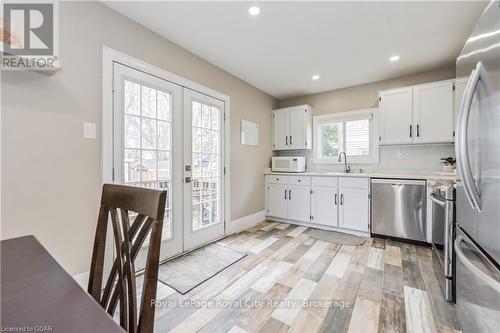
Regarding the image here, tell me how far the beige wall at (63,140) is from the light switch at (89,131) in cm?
3

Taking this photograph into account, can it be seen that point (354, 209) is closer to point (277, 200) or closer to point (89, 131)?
point (277, 200)

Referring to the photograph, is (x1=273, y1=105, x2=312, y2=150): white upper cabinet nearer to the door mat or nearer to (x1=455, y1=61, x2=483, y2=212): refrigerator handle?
the door mat

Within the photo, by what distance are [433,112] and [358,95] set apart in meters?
1.16

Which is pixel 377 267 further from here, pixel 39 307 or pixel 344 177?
pixel 39 307

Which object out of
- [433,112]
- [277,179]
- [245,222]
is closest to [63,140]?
[245,222]

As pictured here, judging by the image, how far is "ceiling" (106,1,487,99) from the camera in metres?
1.97

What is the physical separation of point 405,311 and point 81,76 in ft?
10.4

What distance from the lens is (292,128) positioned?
430 cm

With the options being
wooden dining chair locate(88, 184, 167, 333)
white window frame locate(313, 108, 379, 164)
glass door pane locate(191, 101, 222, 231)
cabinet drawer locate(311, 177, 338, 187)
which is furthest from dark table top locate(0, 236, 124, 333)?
white window frame locate(313, 108, 379, 164)

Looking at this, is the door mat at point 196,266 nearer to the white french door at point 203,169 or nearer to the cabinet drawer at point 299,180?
the white french door at point 203,169

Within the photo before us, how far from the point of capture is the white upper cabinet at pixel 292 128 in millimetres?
4145

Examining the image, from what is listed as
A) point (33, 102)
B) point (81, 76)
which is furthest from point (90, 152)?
point (81, 76)

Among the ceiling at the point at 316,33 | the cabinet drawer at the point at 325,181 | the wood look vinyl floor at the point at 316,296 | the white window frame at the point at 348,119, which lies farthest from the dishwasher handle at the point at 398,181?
the ceiling at the point at 316,33

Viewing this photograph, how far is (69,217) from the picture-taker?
1740mm
